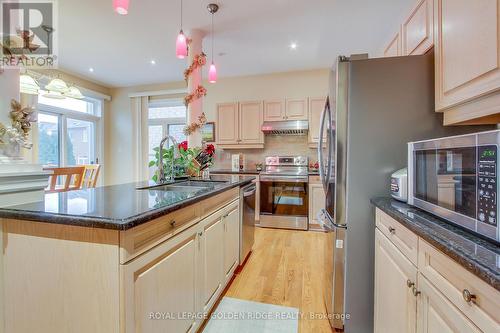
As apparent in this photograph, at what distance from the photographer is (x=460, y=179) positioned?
87 centimetres

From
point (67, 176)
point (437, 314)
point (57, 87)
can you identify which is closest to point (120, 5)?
point (57, 87)

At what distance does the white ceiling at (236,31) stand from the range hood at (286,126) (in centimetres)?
103

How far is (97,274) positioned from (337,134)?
1.42m

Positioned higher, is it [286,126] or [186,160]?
[286,126]

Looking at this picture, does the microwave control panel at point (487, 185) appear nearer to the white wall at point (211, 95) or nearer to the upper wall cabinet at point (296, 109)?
the upper wall cabinet at point (296, 109)

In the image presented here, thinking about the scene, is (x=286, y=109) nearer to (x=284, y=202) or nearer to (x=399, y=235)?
(x=284, y=202)

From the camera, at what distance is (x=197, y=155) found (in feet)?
8.25

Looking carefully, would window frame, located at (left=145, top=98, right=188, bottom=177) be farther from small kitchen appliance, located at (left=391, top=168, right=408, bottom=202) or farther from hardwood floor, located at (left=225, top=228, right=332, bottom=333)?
small kitchen appliance, located at (left=391, top=168, right=408, bottom=202)

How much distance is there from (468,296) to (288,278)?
1756mm

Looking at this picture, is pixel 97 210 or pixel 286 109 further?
pixel 286 109

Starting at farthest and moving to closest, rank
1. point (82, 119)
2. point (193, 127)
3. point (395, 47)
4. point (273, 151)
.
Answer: point (82, 119)
point (273, 151)
point (193, 127)
point (395, 47)

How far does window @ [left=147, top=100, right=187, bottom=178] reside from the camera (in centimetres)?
523

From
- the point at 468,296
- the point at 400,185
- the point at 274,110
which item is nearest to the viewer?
the point at 468,296

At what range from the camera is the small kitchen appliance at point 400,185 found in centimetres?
124
